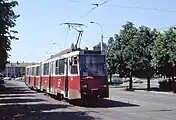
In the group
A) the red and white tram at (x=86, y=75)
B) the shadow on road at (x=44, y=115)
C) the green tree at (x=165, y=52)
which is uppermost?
the green tree at (x=165, y=52)

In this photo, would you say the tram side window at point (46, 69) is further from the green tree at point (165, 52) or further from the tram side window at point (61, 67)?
the green tree at point (165, 52)

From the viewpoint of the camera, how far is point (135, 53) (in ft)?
192

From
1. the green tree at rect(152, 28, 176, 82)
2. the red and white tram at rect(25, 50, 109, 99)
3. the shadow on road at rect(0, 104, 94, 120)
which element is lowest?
the shadow on road at rect(0, 104, 94, 120)

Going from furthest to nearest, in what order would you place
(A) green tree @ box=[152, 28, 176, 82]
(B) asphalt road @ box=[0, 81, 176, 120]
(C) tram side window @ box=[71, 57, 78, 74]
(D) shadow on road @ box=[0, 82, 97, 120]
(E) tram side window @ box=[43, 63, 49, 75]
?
(A) green tree @ box=[152, 28, 176, 82]
(E) tram side window @ box=[43, 63, 49, 75]
(C) tram side window @ box=[71, 57, 78, 74]
(D) shadow on road @ box=[0, 82, 97, 120]
(B) asphalt road @ box=[0, 81, 176, 120]

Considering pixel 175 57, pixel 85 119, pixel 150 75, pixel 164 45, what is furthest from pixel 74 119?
pixel 150 75

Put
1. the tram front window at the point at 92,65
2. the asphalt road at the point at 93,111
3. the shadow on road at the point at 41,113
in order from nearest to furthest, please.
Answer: the asphalt road at the point at 93,111
the shadow on road at the point at 41,113
the tram front window at the point at 92,65

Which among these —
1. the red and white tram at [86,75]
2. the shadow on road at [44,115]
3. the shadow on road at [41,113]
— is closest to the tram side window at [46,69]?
the red and white tram at [86,75]

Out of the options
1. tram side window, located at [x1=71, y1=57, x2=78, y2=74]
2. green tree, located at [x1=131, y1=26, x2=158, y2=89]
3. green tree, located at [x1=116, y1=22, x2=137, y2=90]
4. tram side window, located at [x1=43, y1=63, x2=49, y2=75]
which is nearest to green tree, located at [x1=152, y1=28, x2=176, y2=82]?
green tree, located at [x1=131, y1=26, x2=158, y2=89]

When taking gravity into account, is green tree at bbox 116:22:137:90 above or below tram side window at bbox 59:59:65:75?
above

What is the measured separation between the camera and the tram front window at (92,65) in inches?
1006

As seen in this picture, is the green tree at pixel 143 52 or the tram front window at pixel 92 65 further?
the green tree at pixel 143 52

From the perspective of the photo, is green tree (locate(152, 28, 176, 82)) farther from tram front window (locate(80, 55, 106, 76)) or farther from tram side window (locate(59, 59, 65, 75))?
tram front window (locate(80, 55, 106, 76))

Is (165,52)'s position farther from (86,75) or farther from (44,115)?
(44,115)

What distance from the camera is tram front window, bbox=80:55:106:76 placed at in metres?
25.5
